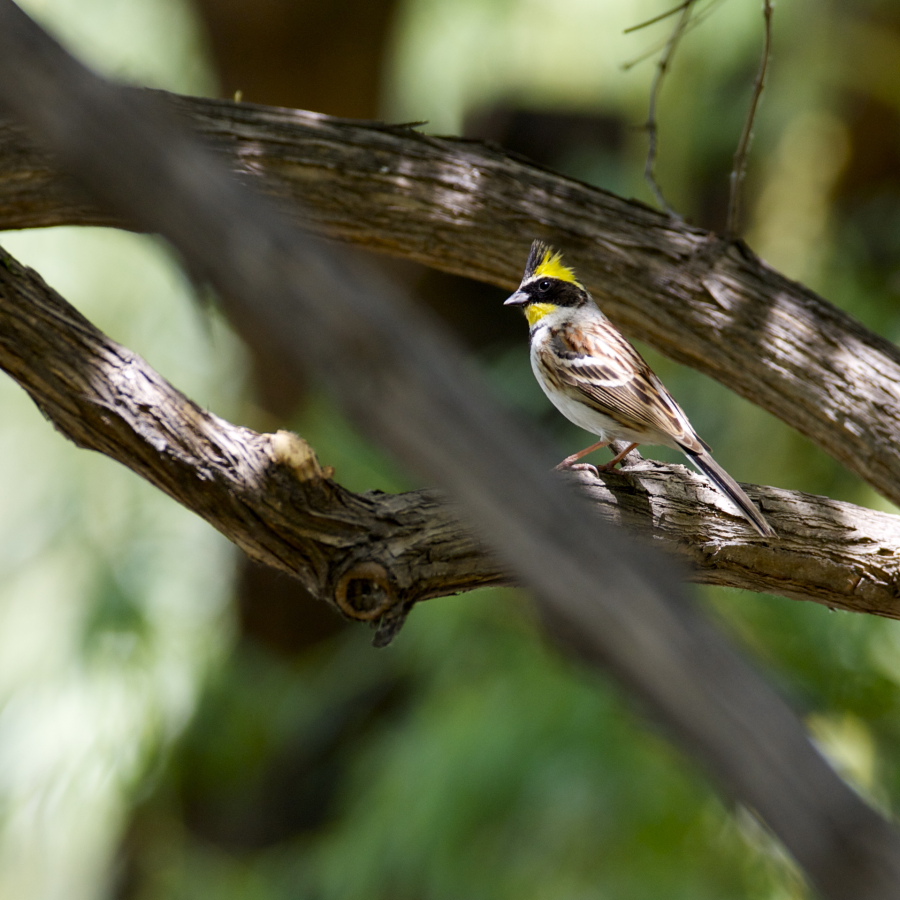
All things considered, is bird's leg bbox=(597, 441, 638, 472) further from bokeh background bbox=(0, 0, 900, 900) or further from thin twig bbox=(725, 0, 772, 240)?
bokeh background bbox=(0, 0, 900, 900)

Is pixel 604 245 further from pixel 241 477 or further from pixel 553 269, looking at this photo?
pixel 241 477

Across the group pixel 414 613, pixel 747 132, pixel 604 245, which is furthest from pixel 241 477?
pixel 414 613

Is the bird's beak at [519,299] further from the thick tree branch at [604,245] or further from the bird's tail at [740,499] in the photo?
the bird's tail at [740,499]

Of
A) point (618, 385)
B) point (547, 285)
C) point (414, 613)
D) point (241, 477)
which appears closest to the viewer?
point (241, 477)

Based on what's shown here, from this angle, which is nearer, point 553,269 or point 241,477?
point 241,477

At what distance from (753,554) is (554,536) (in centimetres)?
212

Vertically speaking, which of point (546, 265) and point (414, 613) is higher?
point (546, 265)

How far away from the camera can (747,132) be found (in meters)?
3.25

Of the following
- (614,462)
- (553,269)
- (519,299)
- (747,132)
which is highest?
(747,132)

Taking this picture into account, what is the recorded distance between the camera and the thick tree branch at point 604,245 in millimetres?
3207

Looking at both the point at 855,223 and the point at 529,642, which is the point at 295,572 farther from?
the point at 855,223

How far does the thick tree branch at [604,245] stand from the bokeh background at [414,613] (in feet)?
6.44

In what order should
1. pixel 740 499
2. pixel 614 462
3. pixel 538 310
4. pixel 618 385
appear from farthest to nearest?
pixel 538 310 < pixel 618 385 < pixel 614 462 < pixel 740 499

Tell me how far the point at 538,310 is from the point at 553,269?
411 millimetres
